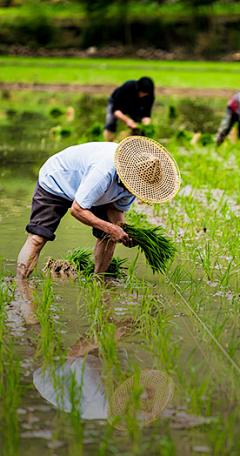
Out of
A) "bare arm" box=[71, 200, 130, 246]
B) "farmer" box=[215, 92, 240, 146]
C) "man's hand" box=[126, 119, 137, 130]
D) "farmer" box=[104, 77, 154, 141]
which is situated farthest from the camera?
"farmer" box=[215, 92, 240, 146]

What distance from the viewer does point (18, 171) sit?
9.24 meters

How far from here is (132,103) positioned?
31.1ft

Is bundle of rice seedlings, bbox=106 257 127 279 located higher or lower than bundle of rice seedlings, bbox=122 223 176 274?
lower

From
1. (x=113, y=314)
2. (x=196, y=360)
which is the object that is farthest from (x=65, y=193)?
(x=196, y=360)

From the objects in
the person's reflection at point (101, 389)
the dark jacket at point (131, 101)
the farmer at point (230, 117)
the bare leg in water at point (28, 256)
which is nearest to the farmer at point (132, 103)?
the dark jacket at point (131, 101)

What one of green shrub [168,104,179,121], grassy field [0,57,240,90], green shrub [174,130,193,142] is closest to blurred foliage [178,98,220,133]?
green shrub [168,104,179,121]

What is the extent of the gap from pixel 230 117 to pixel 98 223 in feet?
21.5

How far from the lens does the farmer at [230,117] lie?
10.3 metres

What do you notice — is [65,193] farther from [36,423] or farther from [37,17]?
[37,17]

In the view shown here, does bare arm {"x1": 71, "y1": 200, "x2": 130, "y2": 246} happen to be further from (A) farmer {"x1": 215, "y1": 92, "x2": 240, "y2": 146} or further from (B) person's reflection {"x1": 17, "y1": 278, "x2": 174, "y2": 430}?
(A) farmer {"x1": 215, "y1": 92, "x2": 240, "y2": 146}

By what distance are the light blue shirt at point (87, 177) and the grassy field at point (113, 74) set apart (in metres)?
18.4

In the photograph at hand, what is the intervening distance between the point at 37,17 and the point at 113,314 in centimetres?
3653

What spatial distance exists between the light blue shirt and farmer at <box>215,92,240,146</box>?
581cm

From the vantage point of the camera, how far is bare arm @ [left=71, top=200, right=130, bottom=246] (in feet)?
14.5
